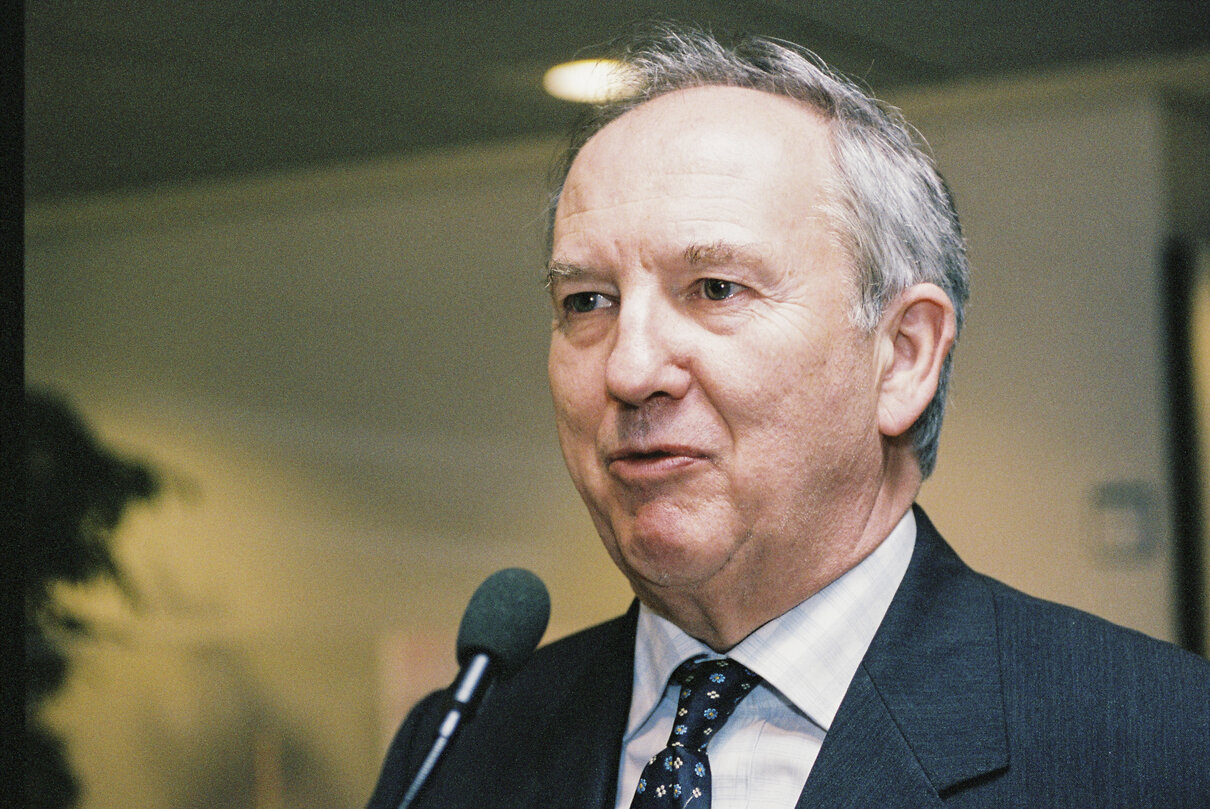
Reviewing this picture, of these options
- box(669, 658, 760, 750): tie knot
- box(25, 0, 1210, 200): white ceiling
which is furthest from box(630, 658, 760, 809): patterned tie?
box(25, 0, 1210, 200): white ceiling

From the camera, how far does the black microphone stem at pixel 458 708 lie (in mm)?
971

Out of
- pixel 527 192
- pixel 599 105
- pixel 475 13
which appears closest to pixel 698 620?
pixel 599 105

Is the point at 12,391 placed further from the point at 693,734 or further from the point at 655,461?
the point at 693,734

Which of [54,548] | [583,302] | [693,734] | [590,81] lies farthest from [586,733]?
[590,81]

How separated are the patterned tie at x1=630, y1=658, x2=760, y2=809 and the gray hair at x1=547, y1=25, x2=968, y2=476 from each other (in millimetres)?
369

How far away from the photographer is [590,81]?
1695 mm

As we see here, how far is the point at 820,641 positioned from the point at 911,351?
1.17ft

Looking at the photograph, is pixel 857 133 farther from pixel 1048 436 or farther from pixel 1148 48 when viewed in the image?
pixel 1048 436

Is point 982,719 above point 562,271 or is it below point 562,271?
below

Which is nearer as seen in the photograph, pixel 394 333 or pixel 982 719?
pixel 982 719

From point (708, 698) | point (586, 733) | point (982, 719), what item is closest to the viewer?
point (982, 719)

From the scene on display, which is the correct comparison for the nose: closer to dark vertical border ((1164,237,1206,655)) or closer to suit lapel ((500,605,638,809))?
suit lapel ((500,605,638,809))

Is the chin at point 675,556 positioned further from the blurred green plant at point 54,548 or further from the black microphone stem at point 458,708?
the blurred green plant at point 54,548

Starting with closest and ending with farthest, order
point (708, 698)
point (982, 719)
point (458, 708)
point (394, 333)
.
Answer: point (458, 708), point (982, 719), point (708, 698), point (394, 333)
